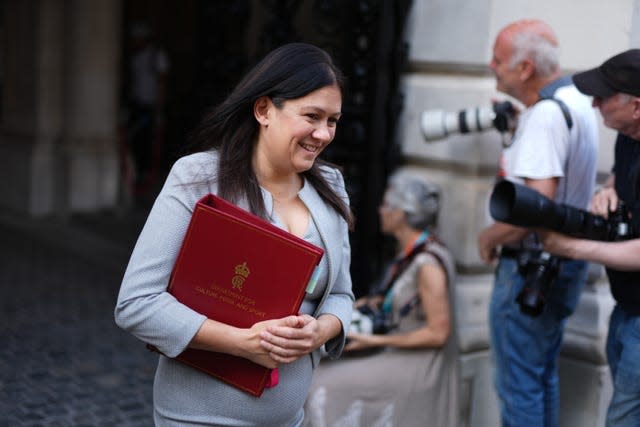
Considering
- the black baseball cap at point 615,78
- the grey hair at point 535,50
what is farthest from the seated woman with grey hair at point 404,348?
the black baseball cap at point 615,78

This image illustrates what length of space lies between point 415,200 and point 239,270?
1.88 metres

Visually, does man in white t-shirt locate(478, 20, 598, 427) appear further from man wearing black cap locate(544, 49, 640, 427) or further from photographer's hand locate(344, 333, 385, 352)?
photographer's hand locate(344, 333, 385, 352)

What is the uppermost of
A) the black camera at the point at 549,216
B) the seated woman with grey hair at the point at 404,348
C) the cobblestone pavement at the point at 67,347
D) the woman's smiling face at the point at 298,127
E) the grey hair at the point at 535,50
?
the grey hair at the point at 535,50

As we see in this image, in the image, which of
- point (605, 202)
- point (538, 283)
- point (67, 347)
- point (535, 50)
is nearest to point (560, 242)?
point (605, 202)

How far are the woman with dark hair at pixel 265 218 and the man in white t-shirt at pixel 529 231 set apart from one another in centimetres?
125

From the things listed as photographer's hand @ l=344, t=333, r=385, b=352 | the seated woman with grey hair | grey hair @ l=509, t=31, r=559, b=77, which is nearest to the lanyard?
the seated woman with grey hair

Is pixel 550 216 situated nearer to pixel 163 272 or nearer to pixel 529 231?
pixel 529 231

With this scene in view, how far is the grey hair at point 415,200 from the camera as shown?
12.3 feet

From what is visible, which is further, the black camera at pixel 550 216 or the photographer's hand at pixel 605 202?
the photographer's hand at pixel 605 202

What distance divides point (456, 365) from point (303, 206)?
5.97 feet

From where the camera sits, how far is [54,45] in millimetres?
8922

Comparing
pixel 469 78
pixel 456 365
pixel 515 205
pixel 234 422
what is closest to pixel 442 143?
pixel 469 78

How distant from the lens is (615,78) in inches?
110

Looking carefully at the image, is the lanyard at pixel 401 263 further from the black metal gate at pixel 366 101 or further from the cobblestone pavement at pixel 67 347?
the cobblestone pavement at pixel 67 347
